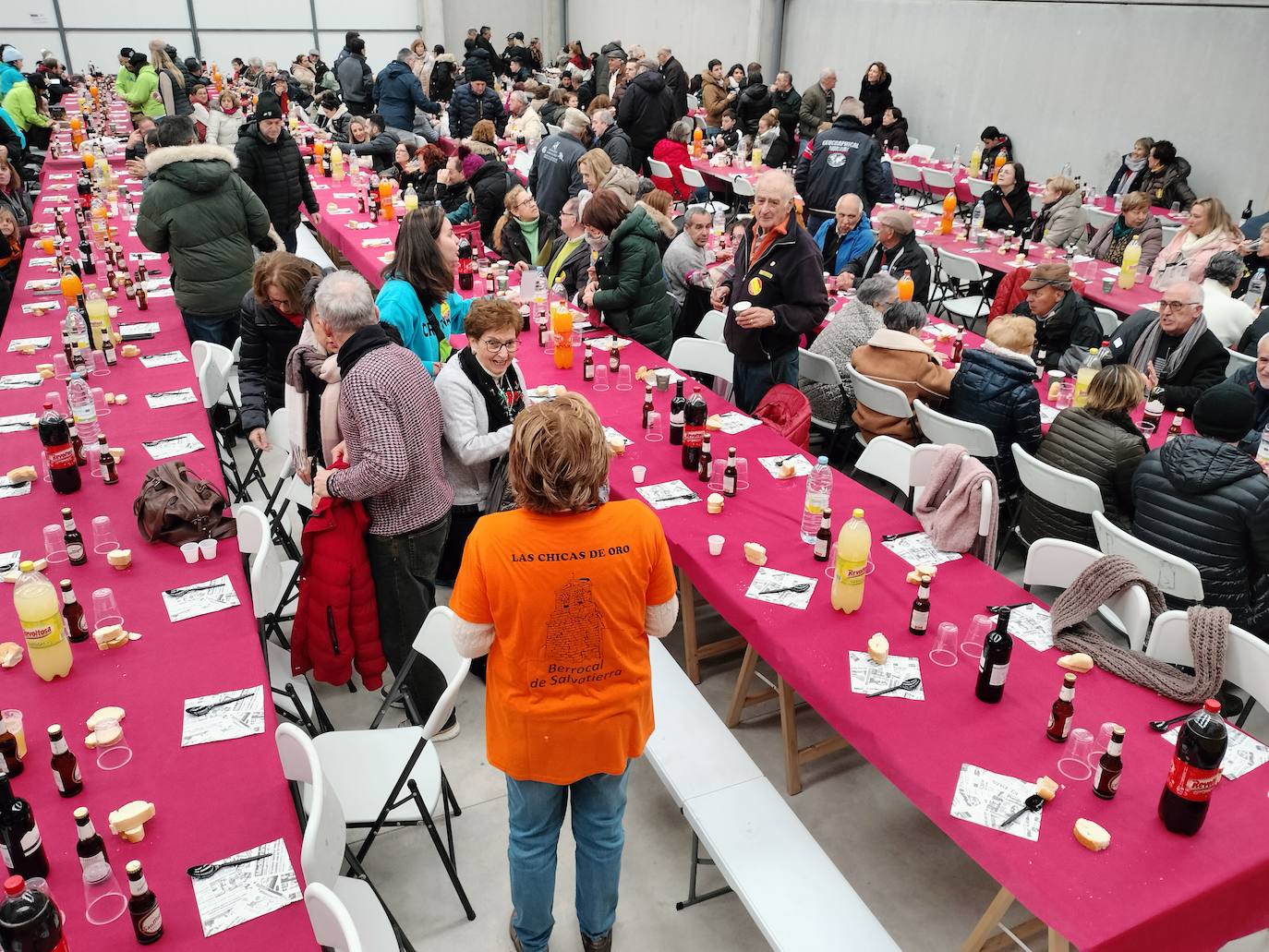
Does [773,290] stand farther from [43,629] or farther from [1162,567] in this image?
[43,629]

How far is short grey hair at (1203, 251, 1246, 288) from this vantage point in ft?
18.8

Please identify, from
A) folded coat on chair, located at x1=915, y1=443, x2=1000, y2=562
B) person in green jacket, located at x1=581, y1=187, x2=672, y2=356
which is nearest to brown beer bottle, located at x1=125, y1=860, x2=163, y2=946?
folded coat on chair, located at x1=915, y1=443, x2=1000, y2=562

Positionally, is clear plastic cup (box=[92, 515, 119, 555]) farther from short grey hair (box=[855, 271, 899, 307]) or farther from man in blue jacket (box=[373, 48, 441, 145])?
man in blue jacket (box=[373, 48, 441, 145])

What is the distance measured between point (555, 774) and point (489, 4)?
23.1 metres

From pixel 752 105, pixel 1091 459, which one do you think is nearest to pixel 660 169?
pixel 752 105

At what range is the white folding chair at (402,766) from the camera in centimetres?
269

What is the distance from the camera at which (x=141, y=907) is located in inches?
73.4

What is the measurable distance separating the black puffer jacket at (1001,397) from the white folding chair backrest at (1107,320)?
199 centimetres

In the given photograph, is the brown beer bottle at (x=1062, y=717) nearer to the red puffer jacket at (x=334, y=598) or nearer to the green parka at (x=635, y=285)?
the red puffer jacket at (x=334, y=598)

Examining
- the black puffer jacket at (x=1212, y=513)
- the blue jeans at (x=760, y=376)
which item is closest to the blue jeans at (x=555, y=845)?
the black puffer jacket at (x=1212, y=513)

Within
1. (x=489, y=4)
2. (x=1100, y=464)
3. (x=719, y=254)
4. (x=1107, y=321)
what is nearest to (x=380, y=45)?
(x=489, y=4)

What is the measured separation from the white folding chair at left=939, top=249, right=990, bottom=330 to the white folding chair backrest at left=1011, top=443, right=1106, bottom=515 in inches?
138

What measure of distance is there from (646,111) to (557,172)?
11.3ft

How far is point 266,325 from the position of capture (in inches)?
171
